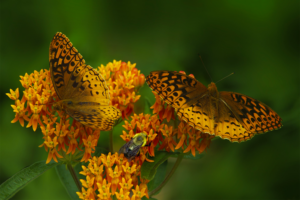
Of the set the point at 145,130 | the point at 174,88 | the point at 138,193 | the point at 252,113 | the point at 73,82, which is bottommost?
the point at 138,193

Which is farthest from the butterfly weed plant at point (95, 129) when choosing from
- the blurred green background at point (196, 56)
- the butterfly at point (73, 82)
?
the blurred green background at point (196, 56)

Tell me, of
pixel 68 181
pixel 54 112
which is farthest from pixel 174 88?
pixel 68 181

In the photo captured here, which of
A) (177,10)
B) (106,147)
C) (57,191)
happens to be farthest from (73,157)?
(177,10)

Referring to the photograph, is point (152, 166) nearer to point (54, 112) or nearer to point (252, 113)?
point (252, 113)

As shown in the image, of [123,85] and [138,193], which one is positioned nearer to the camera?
[138,193]

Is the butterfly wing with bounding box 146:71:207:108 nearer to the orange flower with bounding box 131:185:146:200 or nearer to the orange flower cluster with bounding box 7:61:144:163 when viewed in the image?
the orange flower cluster with bounding box 7:61:144:163

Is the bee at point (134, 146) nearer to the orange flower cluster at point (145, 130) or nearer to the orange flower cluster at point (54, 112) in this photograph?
the orange flower cluster at point (145, 130)

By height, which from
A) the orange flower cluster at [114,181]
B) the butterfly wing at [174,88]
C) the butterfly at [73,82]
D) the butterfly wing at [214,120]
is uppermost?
the butterfly at [73,82]
